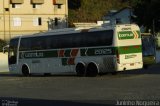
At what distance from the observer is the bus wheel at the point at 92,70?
32.1 m

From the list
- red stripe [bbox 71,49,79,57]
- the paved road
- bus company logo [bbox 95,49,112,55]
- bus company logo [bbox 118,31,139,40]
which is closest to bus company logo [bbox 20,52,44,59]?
red stripe [bbox 71,49,79,57]

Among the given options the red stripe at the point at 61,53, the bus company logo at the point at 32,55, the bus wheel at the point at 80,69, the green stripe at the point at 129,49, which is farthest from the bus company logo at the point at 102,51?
the bus company logo at the point at 32,55

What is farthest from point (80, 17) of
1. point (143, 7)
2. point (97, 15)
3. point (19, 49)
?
point (19, 49)

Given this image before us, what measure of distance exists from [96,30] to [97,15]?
94.0m

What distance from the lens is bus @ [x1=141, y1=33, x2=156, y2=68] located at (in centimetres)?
3603

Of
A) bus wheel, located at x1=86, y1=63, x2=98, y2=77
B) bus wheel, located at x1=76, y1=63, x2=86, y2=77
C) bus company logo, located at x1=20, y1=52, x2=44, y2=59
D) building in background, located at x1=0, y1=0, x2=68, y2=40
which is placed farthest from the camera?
building in background, located at x1=0, y1=0, x2=68, y2=40

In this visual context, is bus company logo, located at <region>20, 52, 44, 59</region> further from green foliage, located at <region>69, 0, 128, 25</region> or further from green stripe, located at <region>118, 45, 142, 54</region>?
green foliage, located at <region>69, 0, 128, 25</region>

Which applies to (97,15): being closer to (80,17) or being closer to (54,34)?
(80,17)

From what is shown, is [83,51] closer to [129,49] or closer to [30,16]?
[129,49]

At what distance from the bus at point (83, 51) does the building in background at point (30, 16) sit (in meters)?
54.4

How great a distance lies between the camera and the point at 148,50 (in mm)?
36781

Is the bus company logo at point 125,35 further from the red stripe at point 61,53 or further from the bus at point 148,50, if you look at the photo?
the red stripe at point 61,53

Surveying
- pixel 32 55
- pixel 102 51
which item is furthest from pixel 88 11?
pixel 102 51

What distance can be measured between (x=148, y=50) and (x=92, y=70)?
603 centimetres
